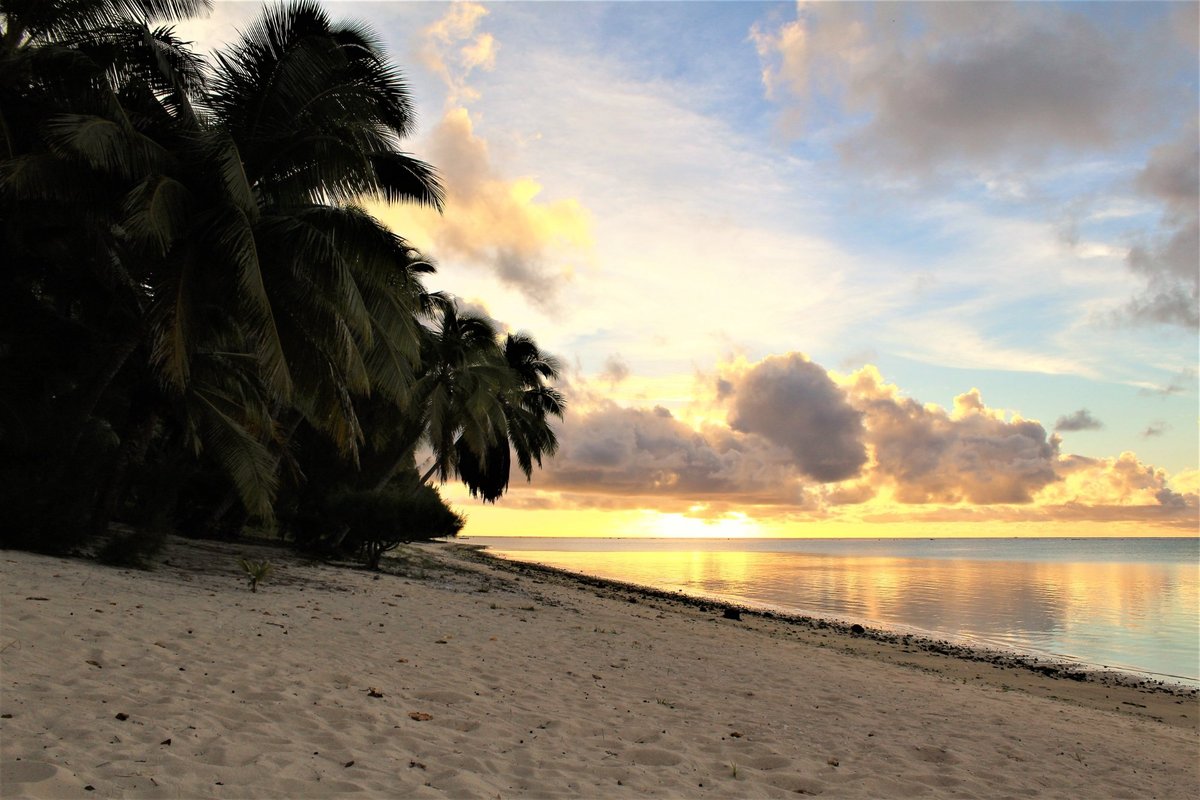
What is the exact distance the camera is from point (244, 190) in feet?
38.3

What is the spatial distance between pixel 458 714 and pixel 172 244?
1015 cm

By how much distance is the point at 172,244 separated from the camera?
1258cm

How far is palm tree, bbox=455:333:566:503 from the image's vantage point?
135ft

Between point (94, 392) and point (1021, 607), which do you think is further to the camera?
point (1021, 607)

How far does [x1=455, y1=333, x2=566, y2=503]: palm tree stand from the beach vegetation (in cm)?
2270

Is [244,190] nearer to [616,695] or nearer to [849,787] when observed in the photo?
[616,695]

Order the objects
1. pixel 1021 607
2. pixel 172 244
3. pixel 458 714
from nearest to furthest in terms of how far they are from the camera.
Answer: pixel 458 714 → pixel 172 244 → pixel 1021 607

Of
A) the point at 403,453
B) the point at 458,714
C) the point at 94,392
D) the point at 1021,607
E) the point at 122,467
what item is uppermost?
the point at 94,392

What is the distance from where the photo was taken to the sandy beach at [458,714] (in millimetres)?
4613

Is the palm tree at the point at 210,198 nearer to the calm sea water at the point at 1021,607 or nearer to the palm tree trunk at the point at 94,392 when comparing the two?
the palm tree trunk at the point at 94,392

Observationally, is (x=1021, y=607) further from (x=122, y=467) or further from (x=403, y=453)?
(x=122, y=467)

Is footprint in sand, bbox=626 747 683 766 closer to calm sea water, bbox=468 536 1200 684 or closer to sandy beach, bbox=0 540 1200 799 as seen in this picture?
sandy beach, bbox=0 540 1200 799

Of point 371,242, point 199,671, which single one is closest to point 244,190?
point 371,242

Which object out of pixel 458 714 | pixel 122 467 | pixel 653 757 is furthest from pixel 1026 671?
pixel 122 467
